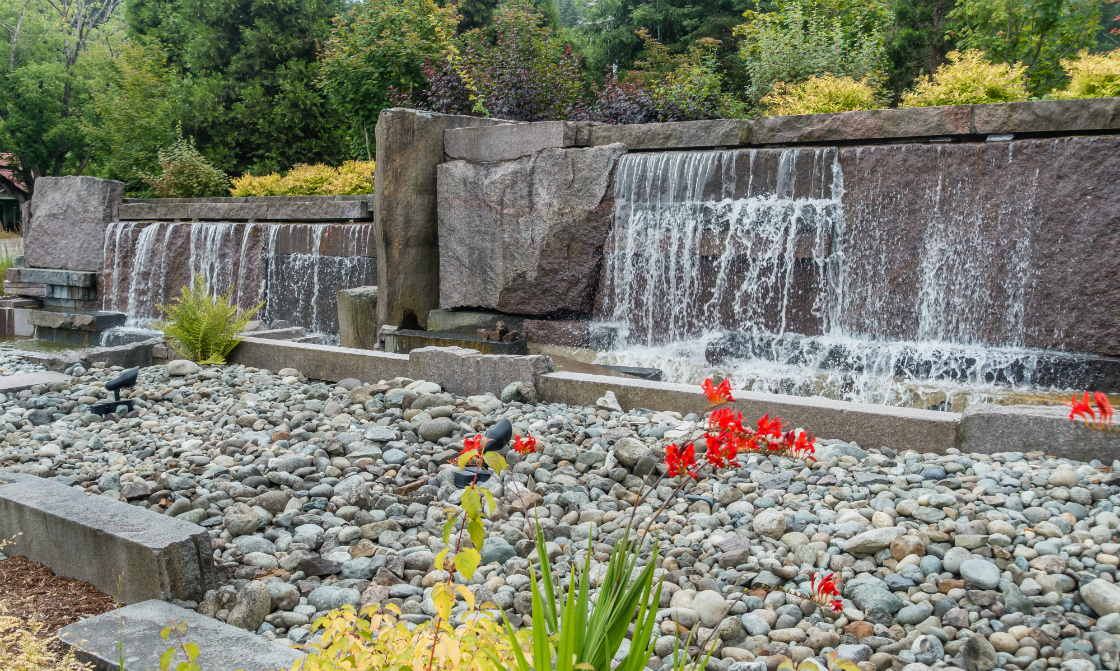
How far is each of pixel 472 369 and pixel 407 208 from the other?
9.54 feet

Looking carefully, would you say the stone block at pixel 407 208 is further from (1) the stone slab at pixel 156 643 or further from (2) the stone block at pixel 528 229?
(1) the stone slab at pixel 156 643

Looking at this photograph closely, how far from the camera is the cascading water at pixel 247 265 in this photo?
9.05 m

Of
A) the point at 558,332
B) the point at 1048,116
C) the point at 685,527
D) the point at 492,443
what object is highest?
the point at 1048,116

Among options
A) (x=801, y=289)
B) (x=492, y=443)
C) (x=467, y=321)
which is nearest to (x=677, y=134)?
(x=801, y=289)

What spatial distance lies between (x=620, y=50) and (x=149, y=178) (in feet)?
34.4

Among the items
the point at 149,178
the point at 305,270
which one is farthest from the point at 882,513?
the point at 149,178

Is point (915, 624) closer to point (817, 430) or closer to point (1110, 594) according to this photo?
point (1110, 594)

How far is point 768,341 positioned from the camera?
591cm

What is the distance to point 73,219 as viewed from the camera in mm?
11453

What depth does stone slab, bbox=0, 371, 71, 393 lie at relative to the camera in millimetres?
5488

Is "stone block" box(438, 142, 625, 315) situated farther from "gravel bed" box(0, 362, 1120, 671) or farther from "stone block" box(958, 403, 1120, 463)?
"stone block" box(958, 403, 1120, 463)

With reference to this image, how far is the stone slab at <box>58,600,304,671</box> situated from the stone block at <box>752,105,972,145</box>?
5.25m

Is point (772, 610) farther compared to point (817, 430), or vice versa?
point (817, 430)

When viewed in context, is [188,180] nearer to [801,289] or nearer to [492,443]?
[801,289]
